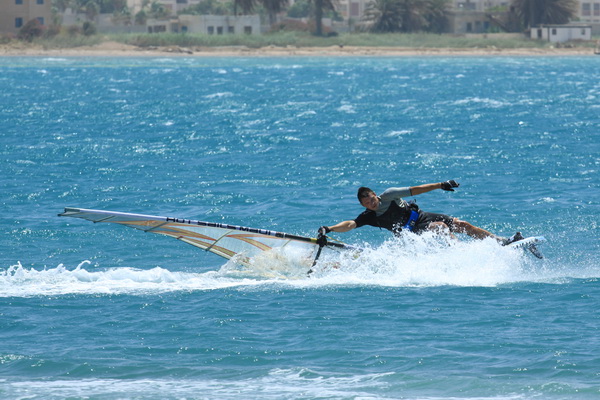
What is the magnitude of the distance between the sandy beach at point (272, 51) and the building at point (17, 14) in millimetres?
6466

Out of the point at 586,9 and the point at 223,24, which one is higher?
the point at 586,9

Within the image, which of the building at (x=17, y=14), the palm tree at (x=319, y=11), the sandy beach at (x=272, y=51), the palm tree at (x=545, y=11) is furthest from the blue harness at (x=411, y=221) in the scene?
the palm tree at (x=545, y=11)

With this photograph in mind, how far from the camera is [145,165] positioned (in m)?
28.4

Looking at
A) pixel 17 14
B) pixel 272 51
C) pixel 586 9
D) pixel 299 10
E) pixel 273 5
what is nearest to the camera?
pixel 272 51

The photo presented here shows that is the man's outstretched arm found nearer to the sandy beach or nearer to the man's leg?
the man's leg

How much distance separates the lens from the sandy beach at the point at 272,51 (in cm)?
11100

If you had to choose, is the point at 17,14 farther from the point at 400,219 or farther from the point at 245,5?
the point at 400,219

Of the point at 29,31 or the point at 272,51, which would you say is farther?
the point at 272,51

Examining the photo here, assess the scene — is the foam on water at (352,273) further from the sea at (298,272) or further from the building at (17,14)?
the building at (17,14)

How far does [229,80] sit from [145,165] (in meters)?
46.4

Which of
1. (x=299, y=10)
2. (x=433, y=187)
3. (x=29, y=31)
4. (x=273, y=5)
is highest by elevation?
(x=299, y=10)

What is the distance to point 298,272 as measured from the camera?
1496cm

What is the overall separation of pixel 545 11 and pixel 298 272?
368ft

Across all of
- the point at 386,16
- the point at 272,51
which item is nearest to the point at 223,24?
the point at 272,51
